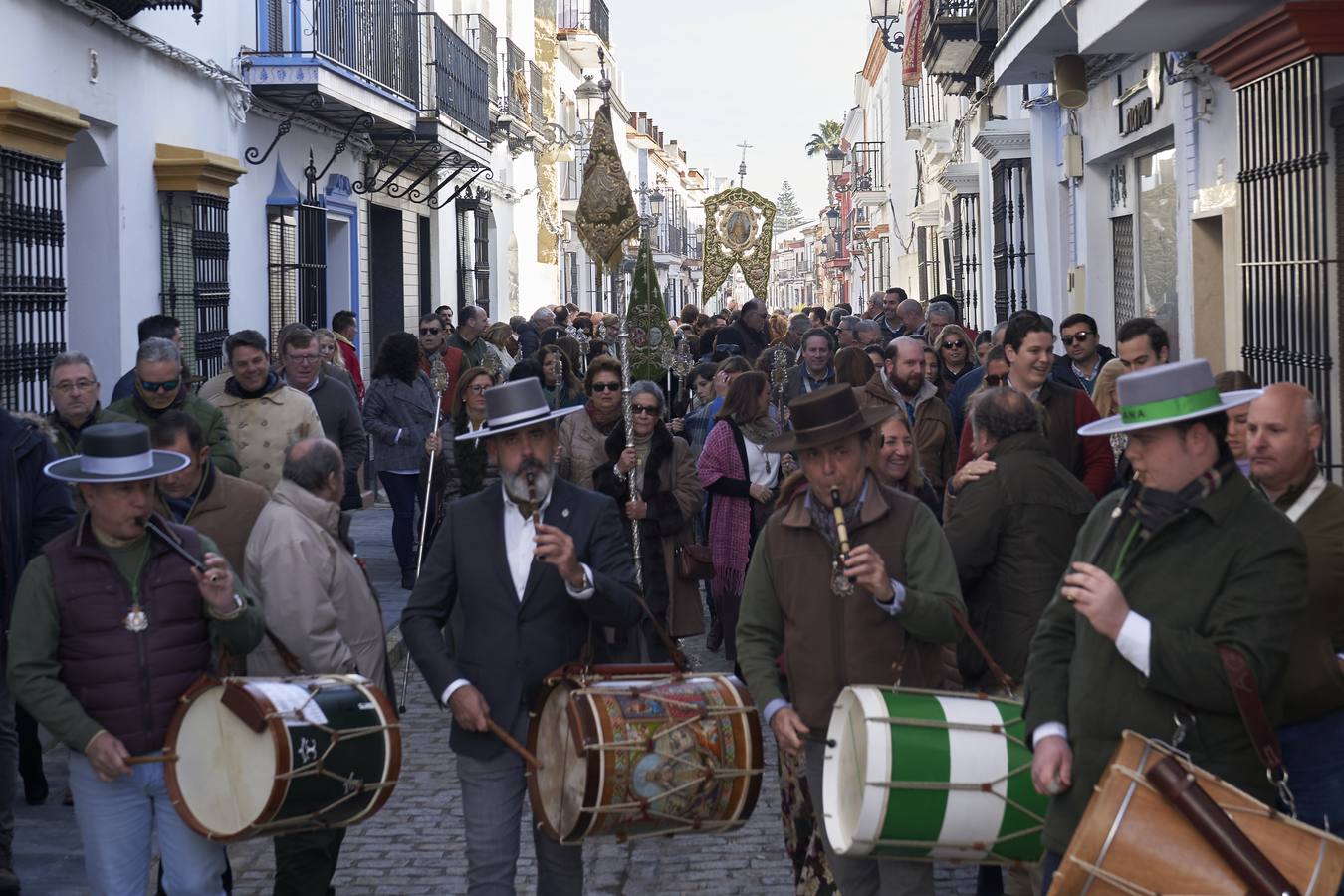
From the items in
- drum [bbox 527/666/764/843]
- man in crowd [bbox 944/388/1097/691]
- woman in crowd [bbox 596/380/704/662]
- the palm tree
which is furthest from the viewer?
the palm tree

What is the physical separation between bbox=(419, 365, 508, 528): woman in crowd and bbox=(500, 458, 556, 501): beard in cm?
447

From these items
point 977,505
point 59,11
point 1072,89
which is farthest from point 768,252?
point 977,505

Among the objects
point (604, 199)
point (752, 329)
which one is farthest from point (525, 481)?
point (752, 329)

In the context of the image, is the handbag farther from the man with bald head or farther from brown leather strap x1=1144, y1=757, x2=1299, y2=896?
brown leather strap x1=1144, y1=757, x2=1299, y2=896

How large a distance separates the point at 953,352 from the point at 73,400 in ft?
22.4

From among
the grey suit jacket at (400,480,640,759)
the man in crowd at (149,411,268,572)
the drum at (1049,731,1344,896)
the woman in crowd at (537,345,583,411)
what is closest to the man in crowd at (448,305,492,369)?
the woman in crowd at (537,345,583,411)

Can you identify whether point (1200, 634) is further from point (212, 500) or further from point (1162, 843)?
point (212, 500)

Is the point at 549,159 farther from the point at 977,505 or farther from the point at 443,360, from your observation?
the point at 977,505

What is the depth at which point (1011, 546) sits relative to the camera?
5.88m

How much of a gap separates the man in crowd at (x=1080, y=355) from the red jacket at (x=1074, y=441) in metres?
1.65

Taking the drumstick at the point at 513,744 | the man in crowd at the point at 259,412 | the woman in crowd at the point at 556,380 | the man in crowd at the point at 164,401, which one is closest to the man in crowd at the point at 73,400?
the man in crowd at the point at 164,401

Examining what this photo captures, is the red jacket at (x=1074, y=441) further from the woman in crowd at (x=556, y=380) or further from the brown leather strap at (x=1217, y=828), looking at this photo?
the woman in crowd at (x=556, y=380)

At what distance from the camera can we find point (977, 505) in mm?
5871

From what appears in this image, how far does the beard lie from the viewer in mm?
5109
